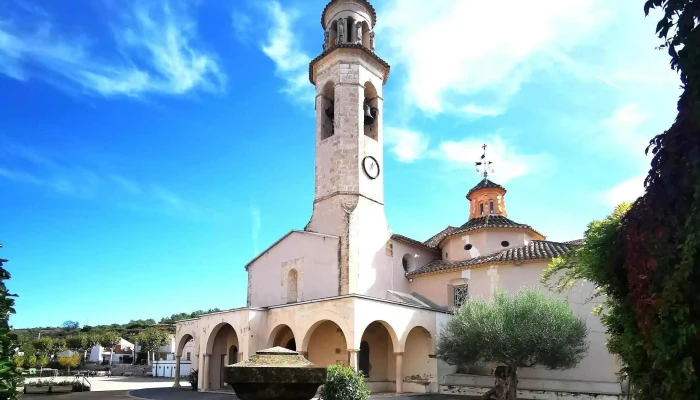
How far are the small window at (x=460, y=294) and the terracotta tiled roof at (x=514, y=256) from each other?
1049 mm

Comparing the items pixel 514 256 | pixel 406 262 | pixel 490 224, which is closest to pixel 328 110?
→ pixel 406 262

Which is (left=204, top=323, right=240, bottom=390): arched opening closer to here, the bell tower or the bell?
the bell tower

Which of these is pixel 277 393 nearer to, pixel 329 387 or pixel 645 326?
pixel 645 326

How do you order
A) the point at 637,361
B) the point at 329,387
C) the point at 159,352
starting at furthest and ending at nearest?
the point at 159,352 < the point at 329,387 < the point at 637,361

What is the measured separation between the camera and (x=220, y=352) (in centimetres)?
2570

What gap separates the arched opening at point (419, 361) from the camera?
22094 millimetres

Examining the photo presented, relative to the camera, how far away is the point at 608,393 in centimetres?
1873

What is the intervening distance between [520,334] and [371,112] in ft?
44.3

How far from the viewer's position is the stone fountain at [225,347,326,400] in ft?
19.5

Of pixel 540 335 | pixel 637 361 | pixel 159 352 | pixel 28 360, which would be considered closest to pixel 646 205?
pixel 637 361

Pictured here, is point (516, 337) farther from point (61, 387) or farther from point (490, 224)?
point (61, 387)

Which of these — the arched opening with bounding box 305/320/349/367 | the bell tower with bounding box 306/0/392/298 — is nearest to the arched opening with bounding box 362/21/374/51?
the bell tower with bounding box 306/0/392/298

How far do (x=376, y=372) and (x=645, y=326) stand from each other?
1910 centimetres

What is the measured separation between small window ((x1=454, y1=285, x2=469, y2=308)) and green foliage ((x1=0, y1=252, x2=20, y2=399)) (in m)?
20.1
